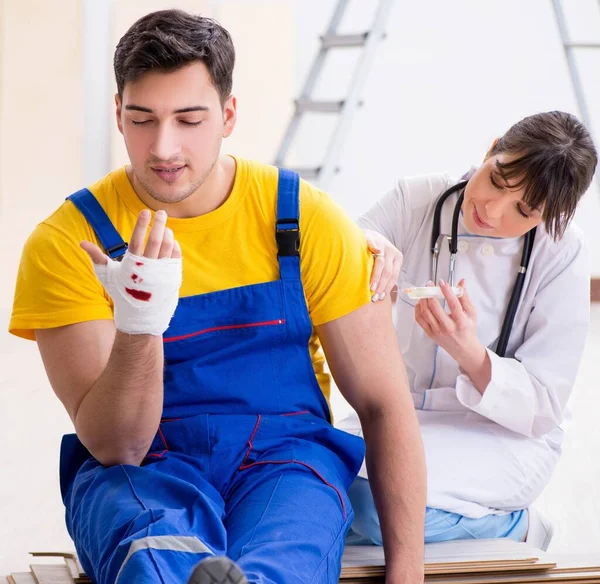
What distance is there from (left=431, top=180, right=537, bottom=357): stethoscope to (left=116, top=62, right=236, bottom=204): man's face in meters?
0.74

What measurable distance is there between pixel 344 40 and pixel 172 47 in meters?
3.08

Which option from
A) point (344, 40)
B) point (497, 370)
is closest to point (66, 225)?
point (497, 370)

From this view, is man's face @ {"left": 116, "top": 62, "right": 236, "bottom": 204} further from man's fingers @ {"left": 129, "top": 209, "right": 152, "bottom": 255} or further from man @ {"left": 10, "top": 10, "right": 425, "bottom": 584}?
man's fingers @ {"left": 129, "top": 209, "right": 152, "bottom": 255}

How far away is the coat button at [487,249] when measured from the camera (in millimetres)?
2225

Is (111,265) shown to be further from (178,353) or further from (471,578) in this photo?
(471,578)

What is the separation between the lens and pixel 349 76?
245 inches

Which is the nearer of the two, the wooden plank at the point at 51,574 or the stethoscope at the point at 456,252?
the wooden plank at the point at 51,574

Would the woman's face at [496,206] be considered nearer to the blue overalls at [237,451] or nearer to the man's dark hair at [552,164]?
the man's dark hair at [552,164]

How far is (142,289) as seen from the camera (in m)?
1.39

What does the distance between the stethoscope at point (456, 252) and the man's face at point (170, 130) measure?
0.74 m

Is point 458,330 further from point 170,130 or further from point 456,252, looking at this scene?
point 170,130

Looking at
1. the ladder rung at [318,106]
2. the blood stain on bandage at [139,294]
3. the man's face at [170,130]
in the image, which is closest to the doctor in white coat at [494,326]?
the man's face at [170,130]

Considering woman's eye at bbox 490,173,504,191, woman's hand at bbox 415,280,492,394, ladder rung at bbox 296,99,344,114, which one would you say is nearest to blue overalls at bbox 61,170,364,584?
woman's hand at bbox 415,280,492,394

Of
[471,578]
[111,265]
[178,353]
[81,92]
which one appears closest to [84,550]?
[178,353]
